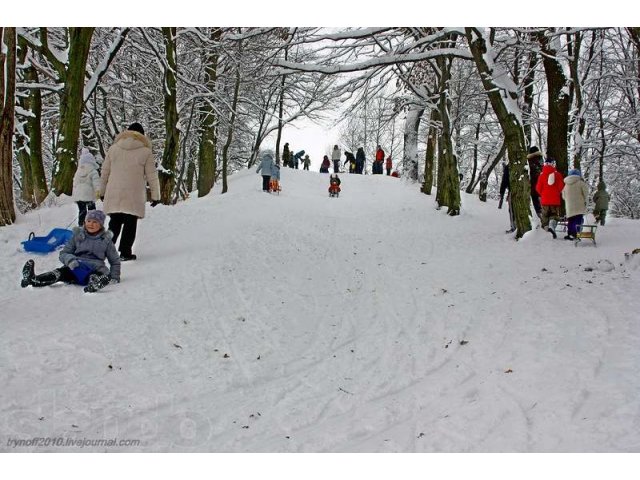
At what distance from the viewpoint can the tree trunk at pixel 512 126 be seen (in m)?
9.33

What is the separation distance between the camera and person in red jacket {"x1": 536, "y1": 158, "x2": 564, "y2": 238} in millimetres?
9500

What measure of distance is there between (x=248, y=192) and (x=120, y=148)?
1013cm

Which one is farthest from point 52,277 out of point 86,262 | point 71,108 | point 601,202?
point 601,202

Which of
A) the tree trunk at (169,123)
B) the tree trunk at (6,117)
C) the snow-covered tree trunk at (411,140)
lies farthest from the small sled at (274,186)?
the tree trunk at (6,117)

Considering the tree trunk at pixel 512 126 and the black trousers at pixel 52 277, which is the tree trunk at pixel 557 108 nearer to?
the tree trunk at pixel 512 126

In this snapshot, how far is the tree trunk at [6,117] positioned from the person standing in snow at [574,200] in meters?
9.64

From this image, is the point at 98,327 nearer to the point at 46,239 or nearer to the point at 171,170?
the point at 46,239

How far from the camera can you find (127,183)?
686 centimetres

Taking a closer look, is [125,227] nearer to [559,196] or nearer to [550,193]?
[550,193]

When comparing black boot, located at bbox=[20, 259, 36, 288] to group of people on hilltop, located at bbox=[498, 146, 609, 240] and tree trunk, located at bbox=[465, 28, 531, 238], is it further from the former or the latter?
group of people on hilltop, located at bbox=[498, 146, 609, 240]

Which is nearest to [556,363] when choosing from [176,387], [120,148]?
[176,387]

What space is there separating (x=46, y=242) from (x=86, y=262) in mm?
1874

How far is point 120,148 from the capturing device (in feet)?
22.9

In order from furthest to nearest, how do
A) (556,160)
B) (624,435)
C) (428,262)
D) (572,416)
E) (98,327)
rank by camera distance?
(556,160)
(428,262)
(98,327)
(572,416)
(624,435)
